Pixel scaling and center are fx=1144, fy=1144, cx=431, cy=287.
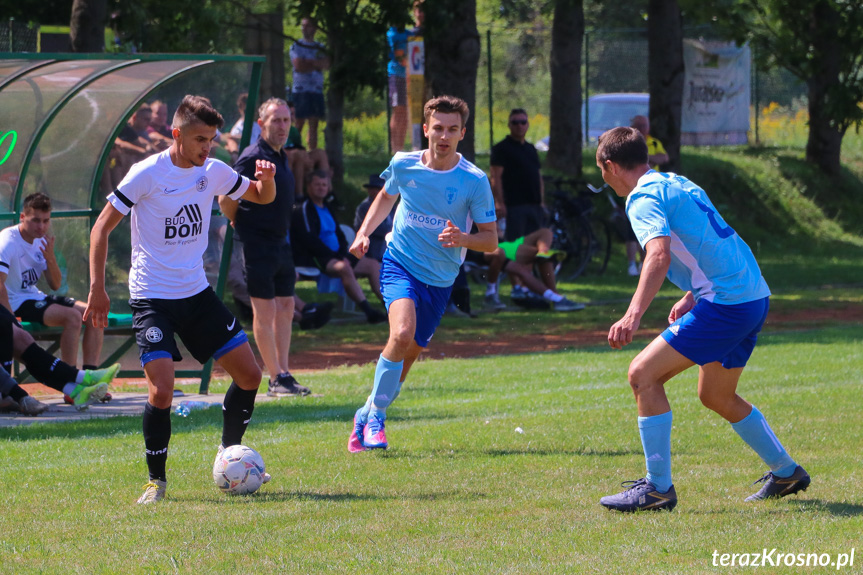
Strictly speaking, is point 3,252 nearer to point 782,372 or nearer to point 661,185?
point 661,185

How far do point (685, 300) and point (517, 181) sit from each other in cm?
1033

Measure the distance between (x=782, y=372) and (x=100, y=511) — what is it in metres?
6.78

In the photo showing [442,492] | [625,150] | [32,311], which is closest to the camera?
[625,150]

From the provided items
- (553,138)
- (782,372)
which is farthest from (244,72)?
(553,138)

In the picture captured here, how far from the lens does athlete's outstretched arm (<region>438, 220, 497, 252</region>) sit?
6684 mm

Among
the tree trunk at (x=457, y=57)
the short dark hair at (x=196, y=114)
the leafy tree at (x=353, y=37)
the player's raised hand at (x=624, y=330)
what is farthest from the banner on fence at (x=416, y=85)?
the player's raised hand at (x=624, y=330)

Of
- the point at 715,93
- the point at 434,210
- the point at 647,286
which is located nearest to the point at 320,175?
the point at 434,210

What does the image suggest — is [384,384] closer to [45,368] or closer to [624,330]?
[624,330]

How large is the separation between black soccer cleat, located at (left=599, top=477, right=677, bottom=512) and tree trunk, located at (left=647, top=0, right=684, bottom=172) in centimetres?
1744

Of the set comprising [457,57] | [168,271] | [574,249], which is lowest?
[574,249]

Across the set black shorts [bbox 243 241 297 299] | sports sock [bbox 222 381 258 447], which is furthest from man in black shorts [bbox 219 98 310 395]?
sports sock [bbox 222 381 258 447]

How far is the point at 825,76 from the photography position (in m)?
26.7

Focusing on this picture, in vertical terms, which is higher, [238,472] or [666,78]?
[666,78]

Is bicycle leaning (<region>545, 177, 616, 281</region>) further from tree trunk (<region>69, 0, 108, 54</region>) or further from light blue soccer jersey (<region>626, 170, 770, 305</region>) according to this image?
light blue soccer jersey (<region>626, 170, 770, 305</region>)
